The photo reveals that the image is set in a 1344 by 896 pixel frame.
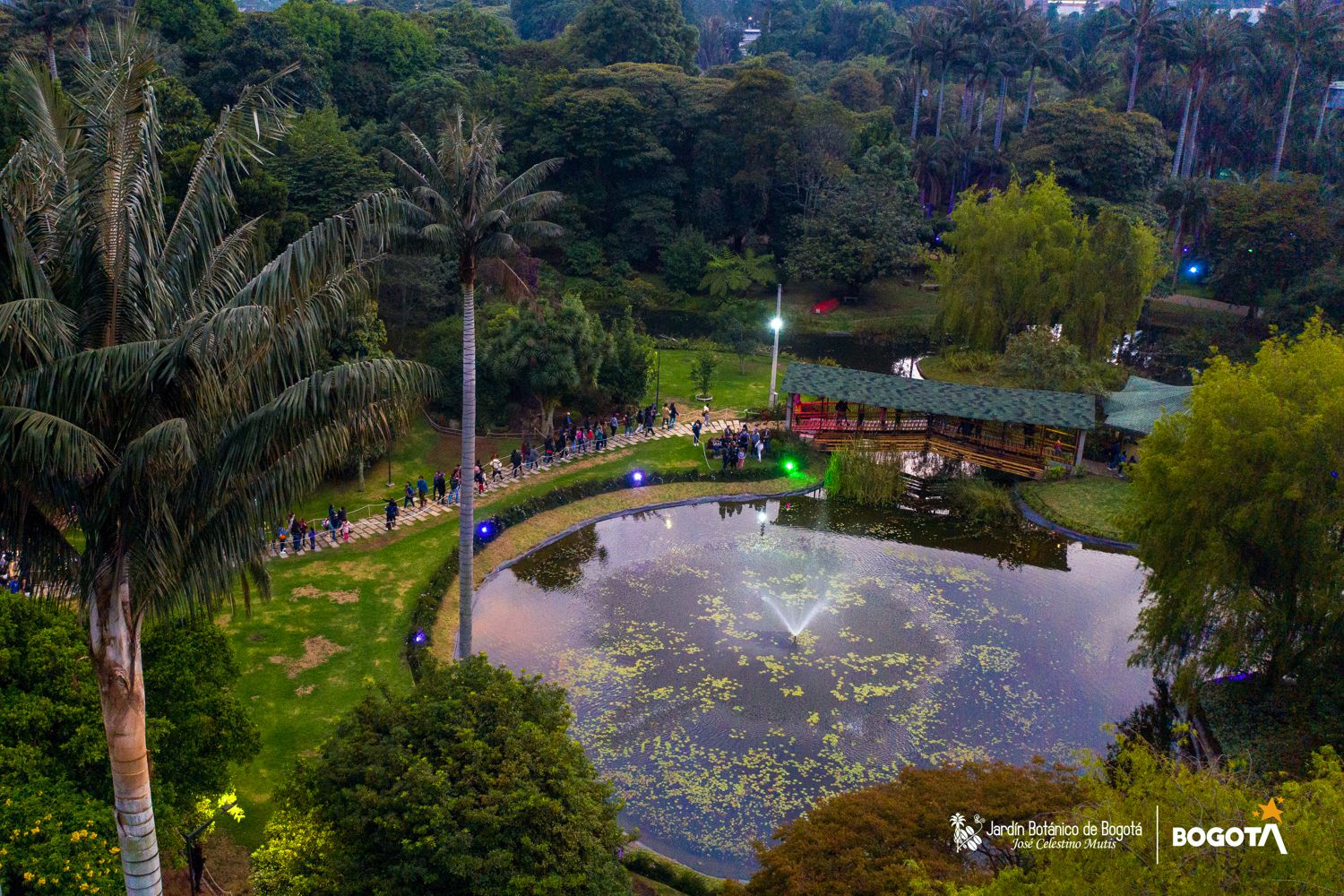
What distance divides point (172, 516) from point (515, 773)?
6.85 m

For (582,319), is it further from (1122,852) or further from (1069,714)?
(1122,852)

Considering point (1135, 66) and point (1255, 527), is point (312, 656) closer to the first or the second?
point (1255, 527)

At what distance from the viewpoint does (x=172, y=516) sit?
10359 mm

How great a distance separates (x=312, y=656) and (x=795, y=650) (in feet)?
40.1

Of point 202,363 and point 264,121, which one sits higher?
point 264,121

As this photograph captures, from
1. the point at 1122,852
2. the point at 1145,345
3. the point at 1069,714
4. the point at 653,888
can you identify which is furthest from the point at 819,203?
the point at 1122,852

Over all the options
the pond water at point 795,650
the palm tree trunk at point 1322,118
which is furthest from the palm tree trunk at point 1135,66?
the pond water at point 795,650

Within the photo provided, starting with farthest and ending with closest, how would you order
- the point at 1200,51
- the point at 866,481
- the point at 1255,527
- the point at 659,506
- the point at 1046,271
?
the point at 1200,51
the point at 1046,271
the point at 866,481
the point at 659,506
the point at 1255,527

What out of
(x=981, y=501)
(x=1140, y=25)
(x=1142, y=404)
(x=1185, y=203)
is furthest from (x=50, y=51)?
(x=1140, y=25)

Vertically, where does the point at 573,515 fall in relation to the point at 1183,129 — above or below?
below

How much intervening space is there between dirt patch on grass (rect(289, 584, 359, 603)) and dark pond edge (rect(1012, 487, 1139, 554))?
74.6ft

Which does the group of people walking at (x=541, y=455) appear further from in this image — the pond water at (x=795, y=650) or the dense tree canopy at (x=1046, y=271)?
the dense tree canopy at (x=1046, y=271)

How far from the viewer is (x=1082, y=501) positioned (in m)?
37.0

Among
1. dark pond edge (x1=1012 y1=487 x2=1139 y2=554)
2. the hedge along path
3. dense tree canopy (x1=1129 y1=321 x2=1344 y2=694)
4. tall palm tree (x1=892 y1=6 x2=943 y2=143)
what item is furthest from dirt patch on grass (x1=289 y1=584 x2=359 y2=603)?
tall palm tree (x1=892 y1=6 x2=943 y2=143)
